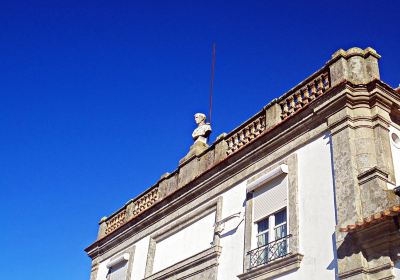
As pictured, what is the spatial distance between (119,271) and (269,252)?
648 centimetres

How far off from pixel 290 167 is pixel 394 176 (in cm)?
206

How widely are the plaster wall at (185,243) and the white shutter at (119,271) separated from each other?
156 cm

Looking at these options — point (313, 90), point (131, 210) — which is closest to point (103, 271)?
point (131, 210)

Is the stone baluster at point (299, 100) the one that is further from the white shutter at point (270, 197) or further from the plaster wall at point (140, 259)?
the plaster wall at point (140, 259)

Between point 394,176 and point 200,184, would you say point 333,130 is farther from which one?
point 200,184

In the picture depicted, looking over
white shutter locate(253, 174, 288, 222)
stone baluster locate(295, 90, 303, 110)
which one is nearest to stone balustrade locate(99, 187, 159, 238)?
white shutter locate(253, 174, 288, 222)

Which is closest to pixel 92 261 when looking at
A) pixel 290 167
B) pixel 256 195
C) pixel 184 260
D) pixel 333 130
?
pixel 184 260

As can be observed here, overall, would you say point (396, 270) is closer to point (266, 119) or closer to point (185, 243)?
point (266, 119)

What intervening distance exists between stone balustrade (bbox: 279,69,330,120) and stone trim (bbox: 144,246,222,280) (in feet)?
11.1

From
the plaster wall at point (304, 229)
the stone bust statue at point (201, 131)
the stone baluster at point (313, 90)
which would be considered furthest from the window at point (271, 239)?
the stone bust statue at point (201, 131)

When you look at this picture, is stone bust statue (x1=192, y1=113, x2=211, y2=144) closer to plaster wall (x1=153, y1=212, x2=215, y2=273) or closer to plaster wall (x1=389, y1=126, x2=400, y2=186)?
plaster wall (x1=153, y1=212, x2=215, y2=273)

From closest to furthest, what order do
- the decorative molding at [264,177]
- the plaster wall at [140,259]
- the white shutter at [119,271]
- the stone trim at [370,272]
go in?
the stone trim at [370,272], the decorative molding at [264,177], the plaster wall at [140,259], the white shutter at [119,271]

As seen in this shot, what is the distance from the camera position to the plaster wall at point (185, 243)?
39.7ft

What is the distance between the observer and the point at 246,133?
12.3 metres
